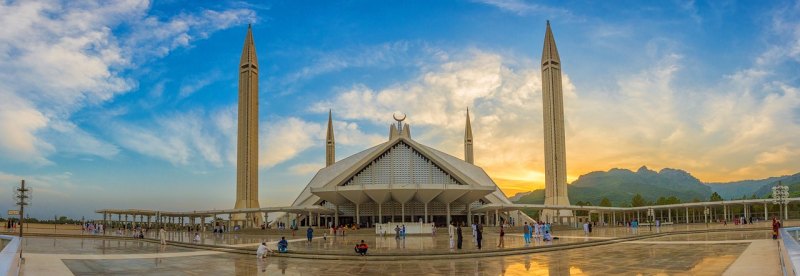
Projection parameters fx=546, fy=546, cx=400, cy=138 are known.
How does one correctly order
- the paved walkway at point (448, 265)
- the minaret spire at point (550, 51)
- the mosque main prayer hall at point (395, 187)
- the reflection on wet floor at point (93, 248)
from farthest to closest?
the minaret spire at point (550, 51)
the mosque main prayer hall at point (395, 187)
the reflection on wet floor at point (93, 248)
the paved walkway at point (448, 265)

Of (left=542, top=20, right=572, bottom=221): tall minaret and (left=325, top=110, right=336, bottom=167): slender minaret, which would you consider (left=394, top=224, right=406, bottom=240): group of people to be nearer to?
(left=542, top=20, right=572, bottom=221): tall minaret

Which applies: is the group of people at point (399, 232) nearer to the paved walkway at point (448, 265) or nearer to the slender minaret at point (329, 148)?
the paved walkway at point (448, 265)

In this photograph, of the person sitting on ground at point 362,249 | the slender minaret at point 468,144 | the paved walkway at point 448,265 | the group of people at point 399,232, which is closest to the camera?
the paved walkway at point 448,265

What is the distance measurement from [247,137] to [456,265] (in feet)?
161

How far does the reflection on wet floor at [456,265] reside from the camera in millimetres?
12148

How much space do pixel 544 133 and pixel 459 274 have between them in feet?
174

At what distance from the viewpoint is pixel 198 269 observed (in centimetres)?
1339

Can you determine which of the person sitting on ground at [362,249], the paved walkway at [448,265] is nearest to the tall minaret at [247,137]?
the paved walkway at [448,265]

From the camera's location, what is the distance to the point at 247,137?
59.5 meters

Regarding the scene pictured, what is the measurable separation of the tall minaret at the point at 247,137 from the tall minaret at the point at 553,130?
105ft

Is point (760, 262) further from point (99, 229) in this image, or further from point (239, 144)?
point (239, 144)

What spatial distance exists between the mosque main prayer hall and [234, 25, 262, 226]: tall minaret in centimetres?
11

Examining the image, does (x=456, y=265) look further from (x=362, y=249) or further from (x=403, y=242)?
(x=403, y=242)

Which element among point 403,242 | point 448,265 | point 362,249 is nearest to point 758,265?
point 448,265
